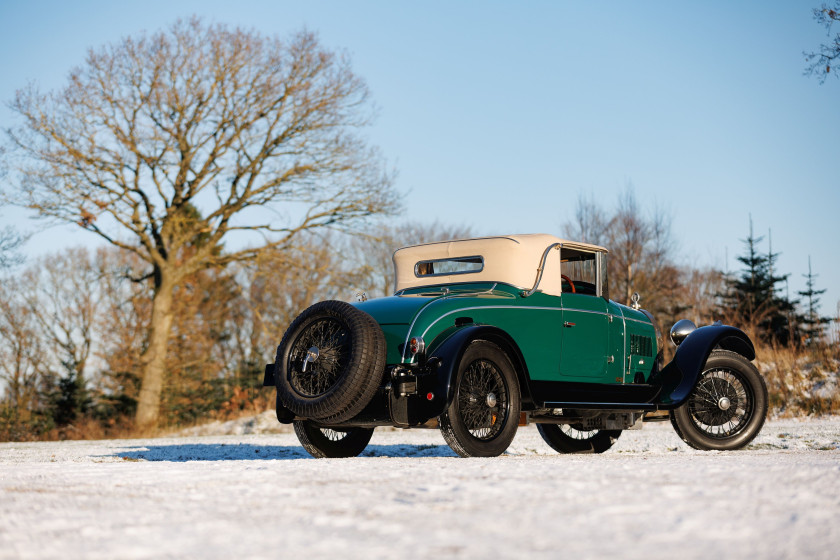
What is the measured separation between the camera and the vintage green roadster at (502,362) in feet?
21.8

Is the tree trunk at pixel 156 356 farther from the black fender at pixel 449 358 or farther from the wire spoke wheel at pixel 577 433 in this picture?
the black fender at pixel 449 358

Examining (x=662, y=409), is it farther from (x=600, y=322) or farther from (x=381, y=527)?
(x=381, y=527)

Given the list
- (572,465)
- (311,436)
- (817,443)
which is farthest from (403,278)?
(817,443)

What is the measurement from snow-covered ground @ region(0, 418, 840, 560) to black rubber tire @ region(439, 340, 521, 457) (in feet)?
3.45

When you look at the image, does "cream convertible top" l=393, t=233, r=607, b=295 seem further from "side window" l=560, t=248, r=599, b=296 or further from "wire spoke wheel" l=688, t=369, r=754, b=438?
"wire spoke wheel" l=688, t=369, r=754, b=438

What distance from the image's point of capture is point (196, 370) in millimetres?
32344

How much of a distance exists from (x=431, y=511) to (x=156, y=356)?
22.9 meters

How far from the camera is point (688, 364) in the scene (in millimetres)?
8492

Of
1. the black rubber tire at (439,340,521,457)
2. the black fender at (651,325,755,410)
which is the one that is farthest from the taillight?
the black fender at (651,325,755,410)

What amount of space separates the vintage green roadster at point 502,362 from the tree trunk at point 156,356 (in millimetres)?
17620

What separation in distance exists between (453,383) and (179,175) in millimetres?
19688

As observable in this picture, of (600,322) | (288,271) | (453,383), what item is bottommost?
(453,383)

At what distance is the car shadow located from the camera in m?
8.93

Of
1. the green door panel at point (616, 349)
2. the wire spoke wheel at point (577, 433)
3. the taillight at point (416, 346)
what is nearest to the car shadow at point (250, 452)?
the wire spoke wheel at point (577, 433)
